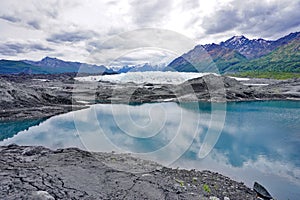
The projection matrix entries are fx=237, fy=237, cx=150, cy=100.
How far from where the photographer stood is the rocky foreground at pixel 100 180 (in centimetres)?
673

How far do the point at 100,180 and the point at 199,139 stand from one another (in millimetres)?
9793

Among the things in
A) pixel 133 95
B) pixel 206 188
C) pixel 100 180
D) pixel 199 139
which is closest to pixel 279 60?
pixel 133 95

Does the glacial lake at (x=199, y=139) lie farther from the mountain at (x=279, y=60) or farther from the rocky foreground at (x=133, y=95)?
the mountain at (x=279, y=60)

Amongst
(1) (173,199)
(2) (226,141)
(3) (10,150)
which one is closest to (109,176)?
(1) (173,199)

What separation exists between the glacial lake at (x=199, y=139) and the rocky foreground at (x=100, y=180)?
2.11 m

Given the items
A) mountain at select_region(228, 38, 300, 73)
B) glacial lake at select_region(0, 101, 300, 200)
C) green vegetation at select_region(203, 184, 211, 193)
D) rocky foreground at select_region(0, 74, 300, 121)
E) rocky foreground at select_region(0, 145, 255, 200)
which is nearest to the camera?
rocky foreground at select_region(0, 145, 255, 200)

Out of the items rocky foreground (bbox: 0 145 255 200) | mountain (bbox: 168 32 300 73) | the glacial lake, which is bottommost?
the glacial lake

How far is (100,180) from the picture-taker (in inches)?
311

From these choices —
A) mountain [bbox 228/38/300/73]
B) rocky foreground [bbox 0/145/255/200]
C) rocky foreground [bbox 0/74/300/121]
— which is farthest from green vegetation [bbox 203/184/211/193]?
mountain [bbox 228/38/300/73]

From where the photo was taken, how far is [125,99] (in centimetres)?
3897

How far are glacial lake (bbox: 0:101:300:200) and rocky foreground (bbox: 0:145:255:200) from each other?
211 centimetres

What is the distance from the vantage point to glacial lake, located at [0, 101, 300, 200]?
11.1 meters

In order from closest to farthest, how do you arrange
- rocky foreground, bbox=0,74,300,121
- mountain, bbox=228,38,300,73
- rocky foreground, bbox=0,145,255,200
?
rocky foreground, bbox=0,145,255,200 < rocky foreground, bbox=0,74,300,121 < mountain, bbox=228,38,300,73

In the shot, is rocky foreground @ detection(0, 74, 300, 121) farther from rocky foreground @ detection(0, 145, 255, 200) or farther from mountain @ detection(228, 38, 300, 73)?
mountain @ detection(228, 38, 300, 73)
